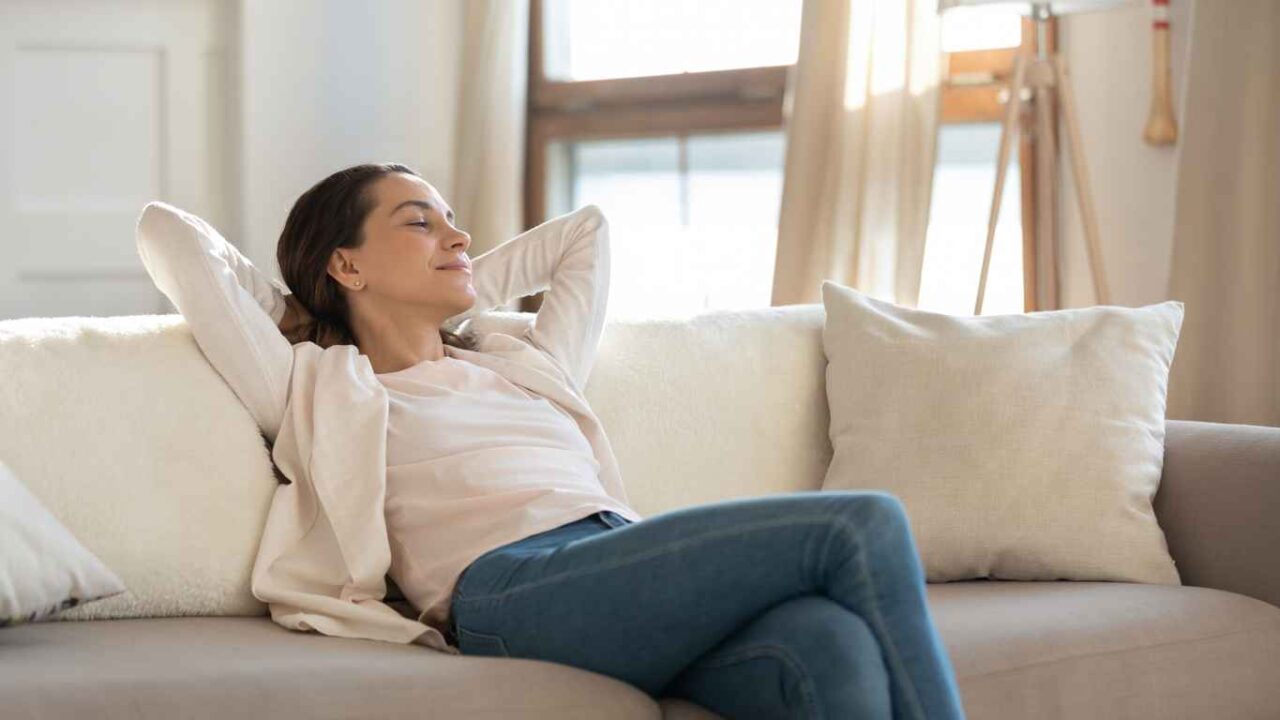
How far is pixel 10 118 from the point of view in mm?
4258

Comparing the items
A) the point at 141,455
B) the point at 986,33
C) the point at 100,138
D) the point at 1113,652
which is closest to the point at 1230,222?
the point at 986,33

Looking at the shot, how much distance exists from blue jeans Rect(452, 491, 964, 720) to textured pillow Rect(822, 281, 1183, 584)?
624 millimetres

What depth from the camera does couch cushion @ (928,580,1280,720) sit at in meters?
1.84

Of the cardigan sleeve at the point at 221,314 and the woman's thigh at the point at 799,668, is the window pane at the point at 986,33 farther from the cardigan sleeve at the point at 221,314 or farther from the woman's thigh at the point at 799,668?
the woman's thigh at the point at 799,668

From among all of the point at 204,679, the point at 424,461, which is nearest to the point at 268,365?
the point at 424,461

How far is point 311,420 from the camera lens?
2.02 m

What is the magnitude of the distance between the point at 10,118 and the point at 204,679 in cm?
313

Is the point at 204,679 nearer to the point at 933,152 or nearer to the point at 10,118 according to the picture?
the point at 933,152

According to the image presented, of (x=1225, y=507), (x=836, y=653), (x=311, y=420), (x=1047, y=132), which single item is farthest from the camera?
(x=1047, y=132)

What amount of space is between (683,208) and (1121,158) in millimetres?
1165

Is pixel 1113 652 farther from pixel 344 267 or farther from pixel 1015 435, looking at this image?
pixel 344 267

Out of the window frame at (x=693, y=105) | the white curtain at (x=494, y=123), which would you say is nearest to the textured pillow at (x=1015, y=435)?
the window frame at (x=693, y=105)

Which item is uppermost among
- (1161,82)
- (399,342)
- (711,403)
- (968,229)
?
(1161,82)

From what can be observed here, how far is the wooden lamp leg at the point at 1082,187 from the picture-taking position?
10.2ft
